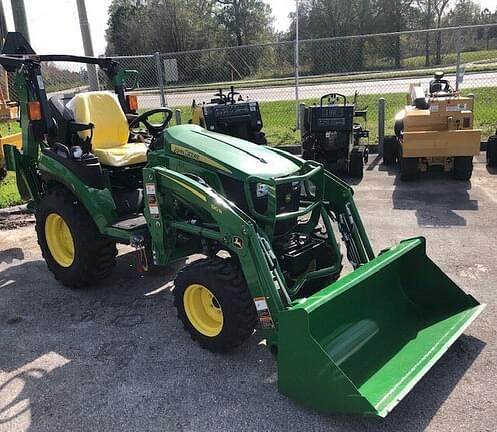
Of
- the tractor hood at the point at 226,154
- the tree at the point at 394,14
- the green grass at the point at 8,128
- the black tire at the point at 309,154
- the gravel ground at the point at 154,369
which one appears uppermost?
the tree at the point at 394,14

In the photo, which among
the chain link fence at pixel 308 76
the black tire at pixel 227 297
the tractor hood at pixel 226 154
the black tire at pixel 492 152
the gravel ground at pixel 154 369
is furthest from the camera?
the chain link fence at pixel 308 76

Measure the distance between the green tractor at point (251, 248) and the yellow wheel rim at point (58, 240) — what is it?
0.03 feet

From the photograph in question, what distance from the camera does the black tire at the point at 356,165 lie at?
26.6ft

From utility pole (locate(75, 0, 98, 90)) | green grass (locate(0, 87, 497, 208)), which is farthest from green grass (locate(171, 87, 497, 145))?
utility pole (locate(75, 0, 98, 90))

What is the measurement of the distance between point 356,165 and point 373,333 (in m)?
5.15

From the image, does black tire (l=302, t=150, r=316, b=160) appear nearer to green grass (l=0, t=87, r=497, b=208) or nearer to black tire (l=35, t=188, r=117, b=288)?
green grass (l=0, t=87, r=497, b=208)

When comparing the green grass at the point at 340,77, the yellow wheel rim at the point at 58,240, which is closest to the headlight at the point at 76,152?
the yellow wheel rim at the point at 58,240

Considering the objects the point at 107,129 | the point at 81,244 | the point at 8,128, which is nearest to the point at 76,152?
the point at 107,129

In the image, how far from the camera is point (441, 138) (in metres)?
7.34

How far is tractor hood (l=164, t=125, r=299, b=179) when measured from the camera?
3.60 metres

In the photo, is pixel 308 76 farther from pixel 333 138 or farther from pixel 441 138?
pixel 441 138

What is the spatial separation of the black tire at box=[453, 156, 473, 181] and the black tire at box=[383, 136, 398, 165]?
1.40 meters

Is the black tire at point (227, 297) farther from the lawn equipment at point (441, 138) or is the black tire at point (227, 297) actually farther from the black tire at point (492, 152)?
the black tire at point (492, 152)

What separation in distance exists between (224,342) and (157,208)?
1.06 metres
